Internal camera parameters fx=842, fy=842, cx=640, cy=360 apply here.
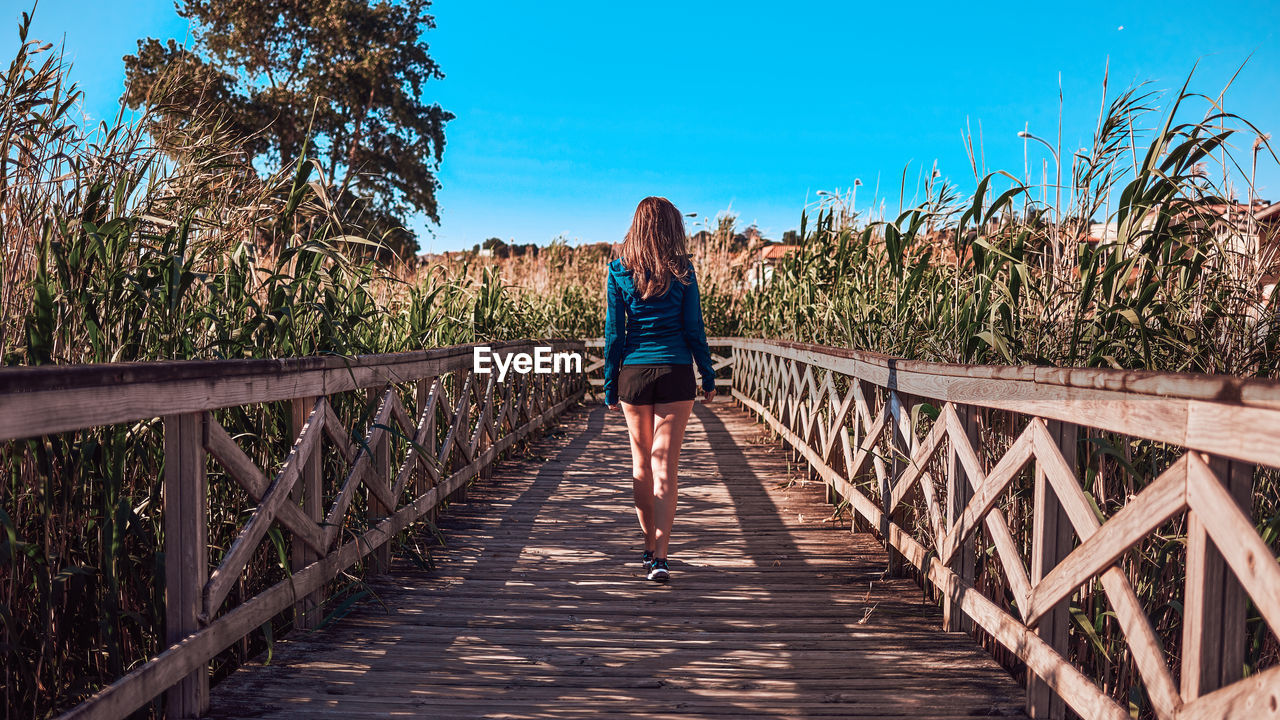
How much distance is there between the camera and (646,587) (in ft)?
12.1

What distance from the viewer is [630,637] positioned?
3.04 meters

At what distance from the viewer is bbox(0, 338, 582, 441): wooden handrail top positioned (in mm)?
1590

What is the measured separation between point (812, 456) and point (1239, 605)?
166 inches

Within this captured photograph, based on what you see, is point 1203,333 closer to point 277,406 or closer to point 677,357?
point 677,357

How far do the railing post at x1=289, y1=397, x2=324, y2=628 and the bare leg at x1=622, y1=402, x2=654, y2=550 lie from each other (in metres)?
1.32

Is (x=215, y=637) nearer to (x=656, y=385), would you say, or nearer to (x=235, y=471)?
(x=235, y=471)

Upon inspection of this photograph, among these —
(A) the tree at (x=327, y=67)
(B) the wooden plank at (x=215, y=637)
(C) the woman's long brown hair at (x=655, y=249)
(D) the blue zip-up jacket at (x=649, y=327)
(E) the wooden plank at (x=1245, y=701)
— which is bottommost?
(B) the wooden plank at (x=215, y=637)

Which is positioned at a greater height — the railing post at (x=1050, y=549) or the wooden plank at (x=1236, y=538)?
the wooden plank at (x=1236, y=538)

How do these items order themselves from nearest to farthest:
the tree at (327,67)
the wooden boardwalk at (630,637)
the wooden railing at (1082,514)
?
the wooden railing at (1082,514)
the wooden boardwalk at (630,637)
the tree at (327,67)

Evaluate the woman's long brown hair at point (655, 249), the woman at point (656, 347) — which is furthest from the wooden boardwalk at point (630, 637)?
the woman's long brown hair at point (655, 249)

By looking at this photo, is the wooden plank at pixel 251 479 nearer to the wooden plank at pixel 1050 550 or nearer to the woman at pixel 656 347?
the woman at pixel 656 347

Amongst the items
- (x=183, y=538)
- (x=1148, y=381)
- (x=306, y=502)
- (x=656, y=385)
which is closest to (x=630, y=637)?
(x=656, y=385)

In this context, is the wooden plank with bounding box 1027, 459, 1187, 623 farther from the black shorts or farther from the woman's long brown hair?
the woman's long brown hair

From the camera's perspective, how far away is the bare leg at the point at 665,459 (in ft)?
12.1
